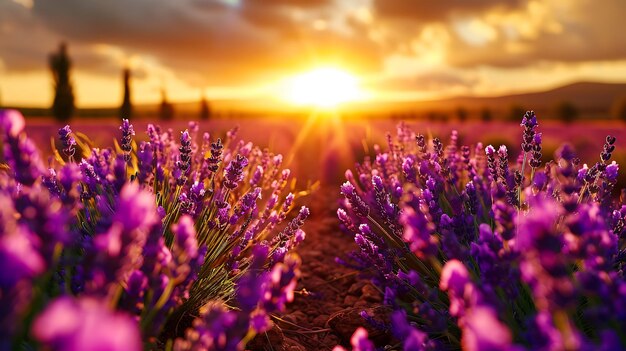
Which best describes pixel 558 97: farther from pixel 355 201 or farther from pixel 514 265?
pixel 514 265

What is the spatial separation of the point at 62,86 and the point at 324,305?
92.5 feet

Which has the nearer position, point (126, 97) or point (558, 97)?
point (126, 97)

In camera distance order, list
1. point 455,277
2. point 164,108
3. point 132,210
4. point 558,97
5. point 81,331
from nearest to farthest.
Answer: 1. point 81,331
2. point 132,210
3. point 455,277
4. point 164,108
5. point 558,97

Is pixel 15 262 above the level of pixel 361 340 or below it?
above

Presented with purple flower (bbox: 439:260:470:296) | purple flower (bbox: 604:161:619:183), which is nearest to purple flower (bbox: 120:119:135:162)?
purple flower (bbox: 439:260:470:296)

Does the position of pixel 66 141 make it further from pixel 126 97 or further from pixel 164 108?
pixel 164 108

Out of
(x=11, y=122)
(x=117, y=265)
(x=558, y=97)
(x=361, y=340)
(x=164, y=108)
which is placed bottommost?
(x=164, y=108)

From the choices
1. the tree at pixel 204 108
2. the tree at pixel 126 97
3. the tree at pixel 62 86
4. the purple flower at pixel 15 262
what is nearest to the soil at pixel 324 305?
the purple flower at pixel 15 262

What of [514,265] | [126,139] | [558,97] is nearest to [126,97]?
[126,139]

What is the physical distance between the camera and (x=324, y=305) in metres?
3.35

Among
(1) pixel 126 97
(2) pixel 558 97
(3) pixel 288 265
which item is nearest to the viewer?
(3) pixel 288 265

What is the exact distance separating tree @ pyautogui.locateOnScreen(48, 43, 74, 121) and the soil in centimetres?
2619

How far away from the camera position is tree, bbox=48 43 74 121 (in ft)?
89.6

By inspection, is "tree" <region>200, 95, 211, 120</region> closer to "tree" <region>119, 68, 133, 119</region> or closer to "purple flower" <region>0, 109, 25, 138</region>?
"tree" <region>119, 68, 133, 119</region>
